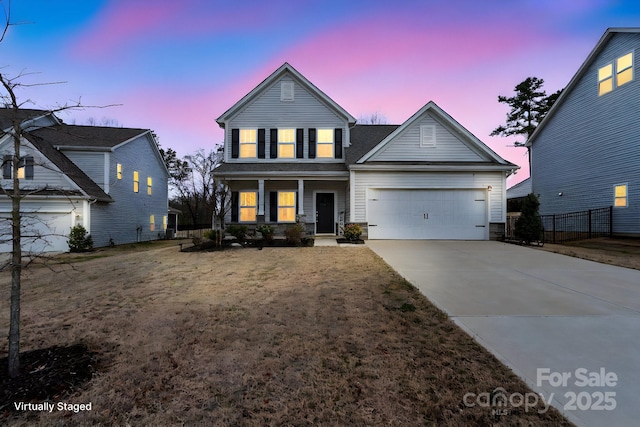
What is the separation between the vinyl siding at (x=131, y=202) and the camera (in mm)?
15933

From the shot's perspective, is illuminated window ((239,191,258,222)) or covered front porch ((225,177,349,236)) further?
illuminated window ((239,191,258,222))

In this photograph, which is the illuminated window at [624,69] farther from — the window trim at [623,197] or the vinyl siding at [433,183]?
the vinyl siding at [433,183]

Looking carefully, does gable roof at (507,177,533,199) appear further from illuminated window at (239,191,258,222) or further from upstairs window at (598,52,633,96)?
illuminated window at (239,191,258,222)

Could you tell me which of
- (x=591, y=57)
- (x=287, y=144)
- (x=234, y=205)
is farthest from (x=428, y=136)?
(x=234, y=205)

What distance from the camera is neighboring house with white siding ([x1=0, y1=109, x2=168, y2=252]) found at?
13375 mm

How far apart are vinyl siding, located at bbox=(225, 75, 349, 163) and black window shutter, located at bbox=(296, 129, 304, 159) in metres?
0.17

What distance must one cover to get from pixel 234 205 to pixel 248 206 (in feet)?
2.44

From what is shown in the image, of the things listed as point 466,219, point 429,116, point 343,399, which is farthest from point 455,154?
point 343,399

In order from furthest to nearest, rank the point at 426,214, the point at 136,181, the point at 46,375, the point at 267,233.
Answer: the point at 136,181
the point at 426,214
the point at 267,233
the point at 46,375

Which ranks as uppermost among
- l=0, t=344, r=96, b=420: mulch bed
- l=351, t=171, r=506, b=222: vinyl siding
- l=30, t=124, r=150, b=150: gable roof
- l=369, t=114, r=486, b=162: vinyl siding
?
l=30, t=124, r=150, b=150: gable roof

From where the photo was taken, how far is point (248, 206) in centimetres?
1487

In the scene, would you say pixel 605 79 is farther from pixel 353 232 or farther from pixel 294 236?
pixel 294 236

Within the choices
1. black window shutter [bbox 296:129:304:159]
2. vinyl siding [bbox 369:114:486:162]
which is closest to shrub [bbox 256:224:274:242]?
black window shutter [bbox 296:129:304:159]

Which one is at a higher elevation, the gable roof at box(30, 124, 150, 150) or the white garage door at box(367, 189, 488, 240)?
the gable roof at box(30, 124, 150, 150)
